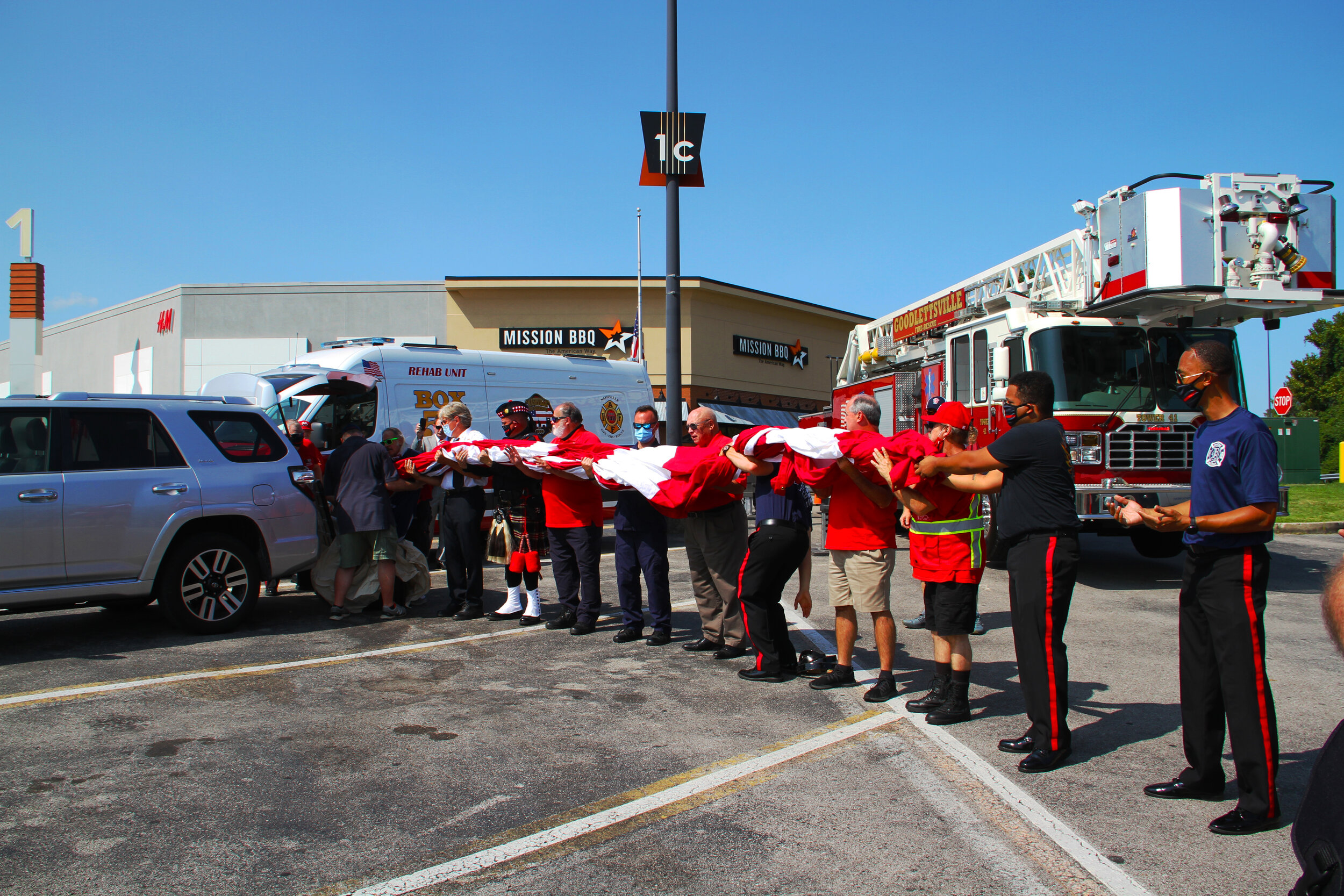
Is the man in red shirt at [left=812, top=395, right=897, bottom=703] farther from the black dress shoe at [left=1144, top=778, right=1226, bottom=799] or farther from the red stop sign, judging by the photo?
the red stop sign

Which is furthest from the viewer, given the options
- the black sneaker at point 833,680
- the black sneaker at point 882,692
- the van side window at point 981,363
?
the van side window at point 981,363

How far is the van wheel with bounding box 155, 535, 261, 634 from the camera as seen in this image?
7.22 metres

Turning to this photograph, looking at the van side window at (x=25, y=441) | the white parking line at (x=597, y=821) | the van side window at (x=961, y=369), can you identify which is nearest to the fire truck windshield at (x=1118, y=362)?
the van side window at (x=961, y=369)

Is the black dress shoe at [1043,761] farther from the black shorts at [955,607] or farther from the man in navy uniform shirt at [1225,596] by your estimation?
the black shorts at [955,607]

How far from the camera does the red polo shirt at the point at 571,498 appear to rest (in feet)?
25.0

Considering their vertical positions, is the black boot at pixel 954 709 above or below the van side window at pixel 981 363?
below

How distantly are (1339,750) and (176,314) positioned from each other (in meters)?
35.4

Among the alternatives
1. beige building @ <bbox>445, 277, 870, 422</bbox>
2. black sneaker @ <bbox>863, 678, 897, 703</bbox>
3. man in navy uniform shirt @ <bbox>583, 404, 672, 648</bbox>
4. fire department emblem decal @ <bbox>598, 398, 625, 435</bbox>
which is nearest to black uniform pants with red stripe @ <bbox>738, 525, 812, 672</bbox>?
black sneaker @ <bbox>863, 678, 897, 703</bbox>

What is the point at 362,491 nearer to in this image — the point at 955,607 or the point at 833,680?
the point at 833,680

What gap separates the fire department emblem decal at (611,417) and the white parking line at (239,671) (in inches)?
283

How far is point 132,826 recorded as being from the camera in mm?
3770

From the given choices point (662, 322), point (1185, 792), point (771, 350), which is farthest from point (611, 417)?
point (771, 350)

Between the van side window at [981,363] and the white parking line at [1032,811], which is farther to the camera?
the van side window at [981,363]

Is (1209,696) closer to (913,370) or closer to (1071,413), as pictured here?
(1071,413)
